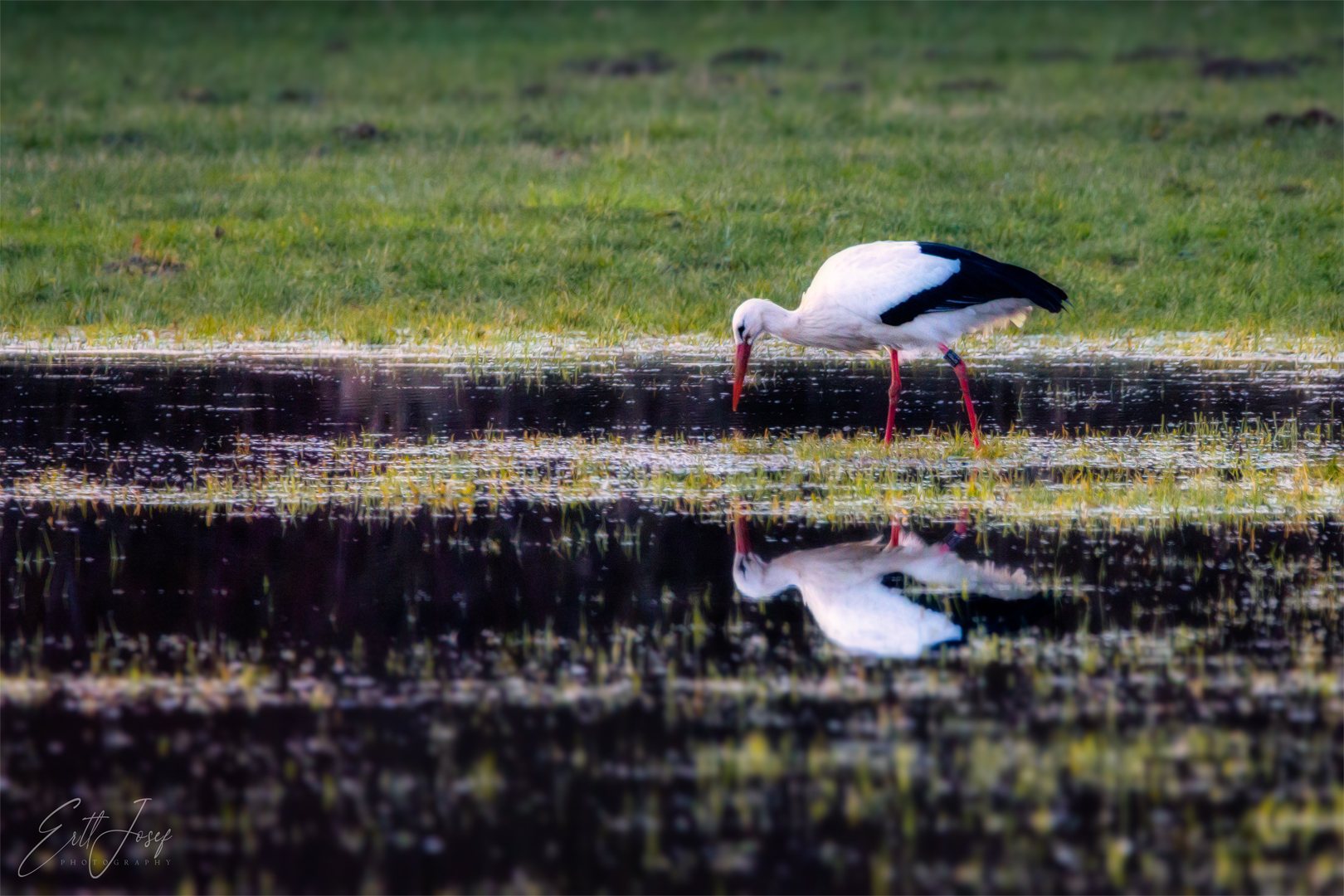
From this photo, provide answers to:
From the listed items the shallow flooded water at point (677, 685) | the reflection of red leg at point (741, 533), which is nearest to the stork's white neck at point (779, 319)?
the shallow flooded water at point (677, 685)

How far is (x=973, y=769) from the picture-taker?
520cm

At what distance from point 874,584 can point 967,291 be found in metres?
4.22

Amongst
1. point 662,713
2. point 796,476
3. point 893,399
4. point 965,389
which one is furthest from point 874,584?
point 965,389

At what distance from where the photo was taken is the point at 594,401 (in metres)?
12.0

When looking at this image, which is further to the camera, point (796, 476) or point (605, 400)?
point (605, 400)

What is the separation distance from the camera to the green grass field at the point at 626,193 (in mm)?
15930

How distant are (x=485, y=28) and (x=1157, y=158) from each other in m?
23.4

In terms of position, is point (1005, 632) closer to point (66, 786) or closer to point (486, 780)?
point (486, 780)

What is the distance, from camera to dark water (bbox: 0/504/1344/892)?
15.4 ft

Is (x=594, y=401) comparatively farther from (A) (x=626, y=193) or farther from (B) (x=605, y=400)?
(A) (x=626, y=193)

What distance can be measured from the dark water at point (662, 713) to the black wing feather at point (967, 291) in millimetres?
3091
